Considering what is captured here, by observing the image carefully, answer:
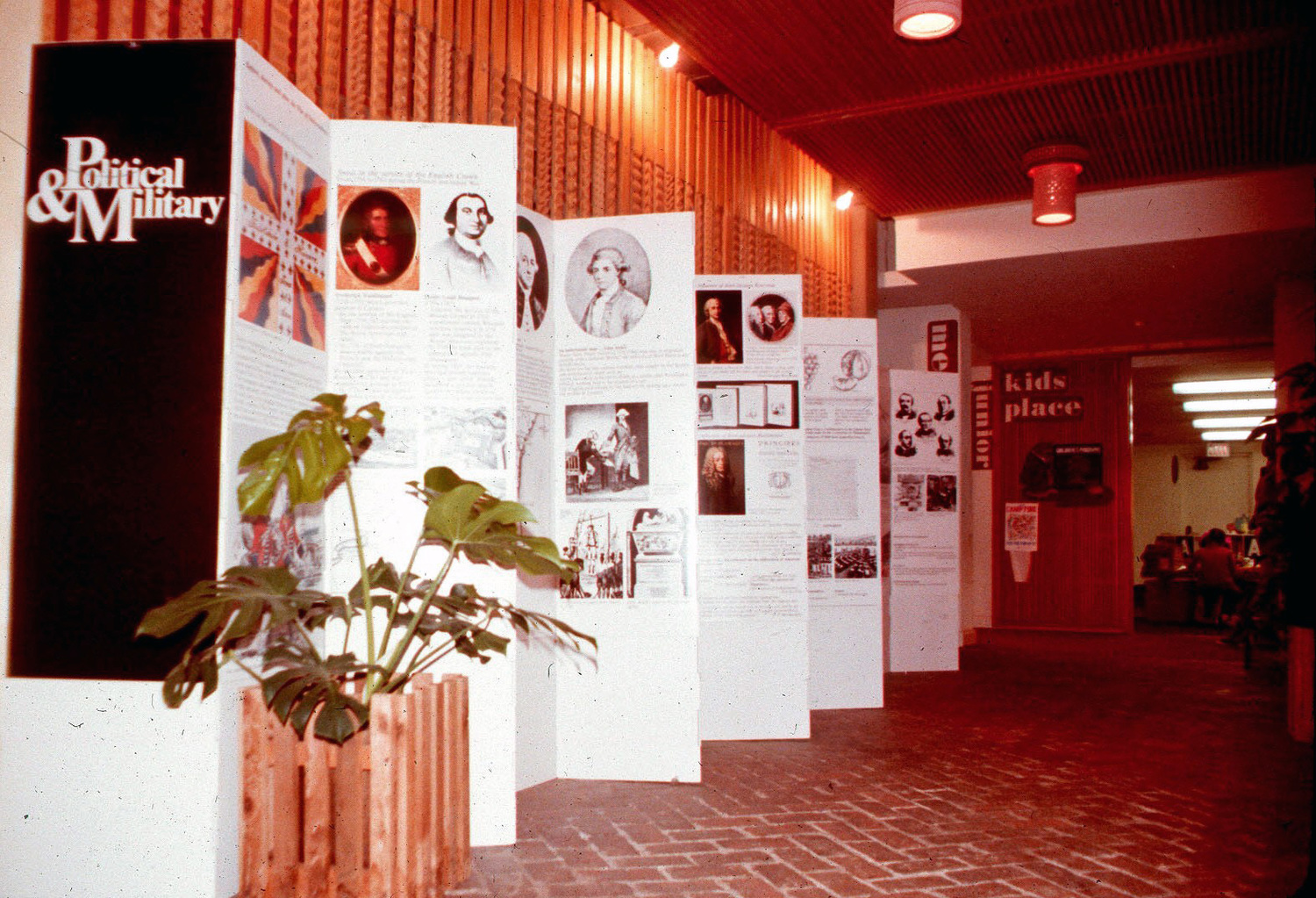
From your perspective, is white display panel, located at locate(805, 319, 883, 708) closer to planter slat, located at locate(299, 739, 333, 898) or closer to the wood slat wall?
the wood slat wall

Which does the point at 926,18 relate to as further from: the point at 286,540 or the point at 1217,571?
the point at 1217,571

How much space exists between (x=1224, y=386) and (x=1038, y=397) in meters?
3.26

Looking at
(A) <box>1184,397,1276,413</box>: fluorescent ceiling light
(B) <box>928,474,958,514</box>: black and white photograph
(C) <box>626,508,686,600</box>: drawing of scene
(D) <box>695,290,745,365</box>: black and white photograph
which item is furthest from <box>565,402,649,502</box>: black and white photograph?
(A) <box>1184,397,1276,413</box>: fluorescent ceiling light

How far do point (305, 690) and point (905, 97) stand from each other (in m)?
5.21

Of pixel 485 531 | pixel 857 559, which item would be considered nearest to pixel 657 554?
pixel 485 531

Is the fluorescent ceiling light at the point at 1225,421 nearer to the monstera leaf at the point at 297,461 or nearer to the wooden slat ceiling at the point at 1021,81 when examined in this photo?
the wooden slat ceiling at the point at 1021,81

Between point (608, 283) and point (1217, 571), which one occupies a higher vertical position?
point (608, 283)

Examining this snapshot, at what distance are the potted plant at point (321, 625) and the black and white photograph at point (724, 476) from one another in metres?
2.38

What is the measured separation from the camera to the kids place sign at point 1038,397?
1212 cm

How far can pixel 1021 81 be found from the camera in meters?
5.79

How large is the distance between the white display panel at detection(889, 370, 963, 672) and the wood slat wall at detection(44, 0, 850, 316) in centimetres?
111

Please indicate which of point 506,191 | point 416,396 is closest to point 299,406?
point 416,396

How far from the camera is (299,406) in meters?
3.21

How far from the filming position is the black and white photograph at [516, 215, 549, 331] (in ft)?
13.8
